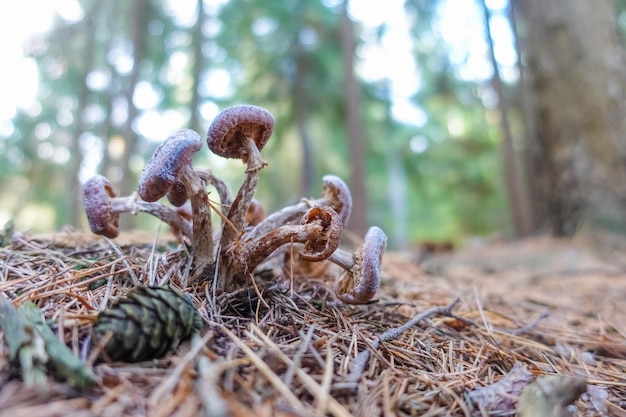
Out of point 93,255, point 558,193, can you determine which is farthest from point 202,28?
point 93,255

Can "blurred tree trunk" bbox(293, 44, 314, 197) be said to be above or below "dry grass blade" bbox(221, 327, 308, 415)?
above

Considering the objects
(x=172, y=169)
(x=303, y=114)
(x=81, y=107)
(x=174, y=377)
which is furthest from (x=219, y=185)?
(x=303, y=114)

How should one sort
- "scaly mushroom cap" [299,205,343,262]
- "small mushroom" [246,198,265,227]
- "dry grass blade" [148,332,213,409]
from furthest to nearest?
"small mushroom" [246,198,265,227] → "scaly mushroom cap" [299,205,343,262] → "dry grass blade" [148,332,213,409]

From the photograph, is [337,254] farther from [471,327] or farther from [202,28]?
[202,28]

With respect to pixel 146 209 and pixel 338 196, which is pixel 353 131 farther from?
pixel 146 209

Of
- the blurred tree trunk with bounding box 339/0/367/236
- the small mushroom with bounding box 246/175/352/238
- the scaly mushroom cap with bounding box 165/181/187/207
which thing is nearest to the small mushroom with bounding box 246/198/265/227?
the small mushroom with bounding box 246/175/352/238

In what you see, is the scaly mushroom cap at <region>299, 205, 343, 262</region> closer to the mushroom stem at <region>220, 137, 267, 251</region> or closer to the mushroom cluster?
the mushroom cluster
